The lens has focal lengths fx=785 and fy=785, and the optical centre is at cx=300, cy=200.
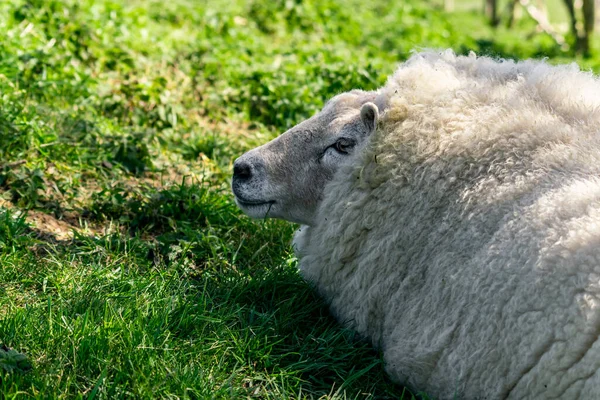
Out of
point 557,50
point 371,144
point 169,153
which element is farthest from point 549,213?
point 557,50

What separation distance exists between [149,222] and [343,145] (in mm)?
1406

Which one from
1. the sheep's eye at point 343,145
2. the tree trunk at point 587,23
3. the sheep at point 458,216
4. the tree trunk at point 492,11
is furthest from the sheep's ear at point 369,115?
the tree trunk at point 492,11

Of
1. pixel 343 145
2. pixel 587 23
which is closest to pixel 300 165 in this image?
pixel 343 145

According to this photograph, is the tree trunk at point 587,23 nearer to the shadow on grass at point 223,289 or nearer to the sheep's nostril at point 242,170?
the shadow on grass at point 223,289

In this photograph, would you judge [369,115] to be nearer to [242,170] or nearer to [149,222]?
[242,170]

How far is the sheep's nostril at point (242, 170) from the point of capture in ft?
13.1

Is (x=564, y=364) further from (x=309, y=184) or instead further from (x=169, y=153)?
(x=169, y=153)

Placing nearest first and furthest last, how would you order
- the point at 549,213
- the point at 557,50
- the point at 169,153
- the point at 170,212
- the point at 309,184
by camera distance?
the point at 549,213 → the point at 309,184 → the point at 170,212 → the point at 169,153 → the point at 557,50

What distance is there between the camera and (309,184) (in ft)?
13.0

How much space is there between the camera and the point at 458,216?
11.1ft

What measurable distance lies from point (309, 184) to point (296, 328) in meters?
0.73

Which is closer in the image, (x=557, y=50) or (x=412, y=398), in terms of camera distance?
(x=412, y=398)

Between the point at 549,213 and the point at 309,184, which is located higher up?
the point at 549,213

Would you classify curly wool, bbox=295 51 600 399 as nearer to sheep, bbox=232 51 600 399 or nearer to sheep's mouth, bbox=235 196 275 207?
sheep, bbox=232 51 600 399
